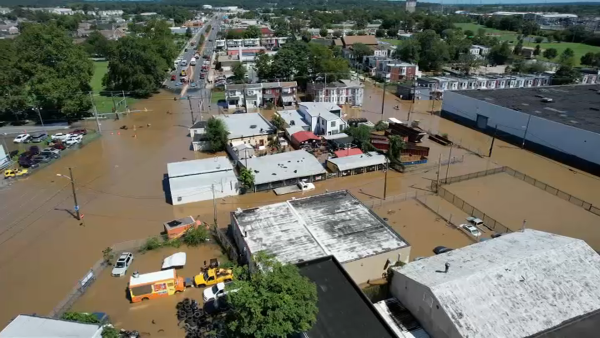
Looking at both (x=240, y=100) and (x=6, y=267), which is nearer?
(x=6, y=267)

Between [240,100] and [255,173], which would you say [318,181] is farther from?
[240,100]

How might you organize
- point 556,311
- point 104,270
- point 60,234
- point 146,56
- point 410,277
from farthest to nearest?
point 146,56
point 60,234
point 104,270
point 410,277
point 556,311

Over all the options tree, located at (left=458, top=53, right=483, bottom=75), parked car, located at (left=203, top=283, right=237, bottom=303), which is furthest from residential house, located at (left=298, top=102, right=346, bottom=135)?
tree, located at (left=458, top=53, right=483, bottom=75)

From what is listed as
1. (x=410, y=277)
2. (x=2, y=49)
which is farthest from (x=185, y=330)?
(x=2, y=49)

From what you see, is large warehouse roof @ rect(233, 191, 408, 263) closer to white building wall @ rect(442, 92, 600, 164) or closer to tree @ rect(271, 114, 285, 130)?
tree @ rect(271, 114, 285, 130)

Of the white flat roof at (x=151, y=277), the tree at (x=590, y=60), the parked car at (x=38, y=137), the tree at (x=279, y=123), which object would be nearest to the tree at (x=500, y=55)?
the tree at (x=590, y=60)
